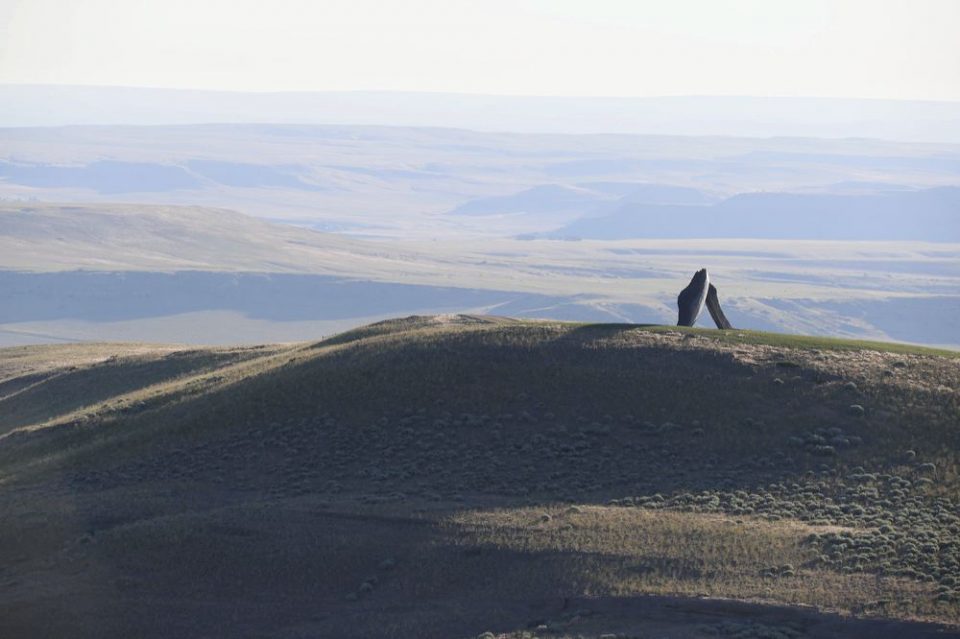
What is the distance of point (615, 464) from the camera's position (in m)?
32.9

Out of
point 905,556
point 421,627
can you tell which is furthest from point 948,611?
point 421,627

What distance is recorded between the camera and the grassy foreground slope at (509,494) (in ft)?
83.6

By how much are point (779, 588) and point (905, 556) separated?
3.09 metres

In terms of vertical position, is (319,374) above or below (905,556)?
above

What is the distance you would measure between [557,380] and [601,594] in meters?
12.8

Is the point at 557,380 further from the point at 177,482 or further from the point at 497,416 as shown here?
the point at 177,482

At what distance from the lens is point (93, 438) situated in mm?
40562

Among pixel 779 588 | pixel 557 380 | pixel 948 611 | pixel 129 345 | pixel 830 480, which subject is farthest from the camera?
pixel 129 345

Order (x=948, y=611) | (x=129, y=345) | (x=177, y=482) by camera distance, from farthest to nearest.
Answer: (x=129, y=345) < (x=177, y=482) < (x=948, y=611)

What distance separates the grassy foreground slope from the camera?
83.6ft

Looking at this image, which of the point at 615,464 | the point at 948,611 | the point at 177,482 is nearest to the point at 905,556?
the point at 948,611

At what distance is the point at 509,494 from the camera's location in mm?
31484

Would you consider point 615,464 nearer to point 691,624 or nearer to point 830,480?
point 830,480

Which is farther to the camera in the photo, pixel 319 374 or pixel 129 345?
pixel 129 345
